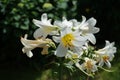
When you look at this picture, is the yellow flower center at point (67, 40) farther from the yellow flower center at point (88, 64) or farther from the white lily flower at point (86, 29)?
the yellow flower center at point (88, 64)

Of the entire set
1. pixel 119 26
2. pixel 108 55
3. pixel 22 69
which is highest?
pixel 108 55

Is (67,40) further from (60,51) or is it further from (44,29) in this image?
(44,29)

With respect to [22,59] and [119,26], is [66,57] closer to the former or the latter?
[22,59]

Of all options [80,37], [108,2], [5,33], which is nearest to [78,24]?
[80,37]

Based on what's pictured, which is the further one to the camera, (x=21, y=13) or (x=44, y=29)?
(x=21, y=13)

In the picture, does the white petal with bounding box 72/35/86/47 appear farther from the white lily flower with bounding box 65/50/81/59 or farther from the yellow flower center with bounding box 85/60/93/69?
the yellow flower center with bounding box 85/60/93/69

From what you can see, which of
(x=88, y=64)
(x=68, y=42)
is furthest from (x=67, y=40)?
(x=88, y=64)
